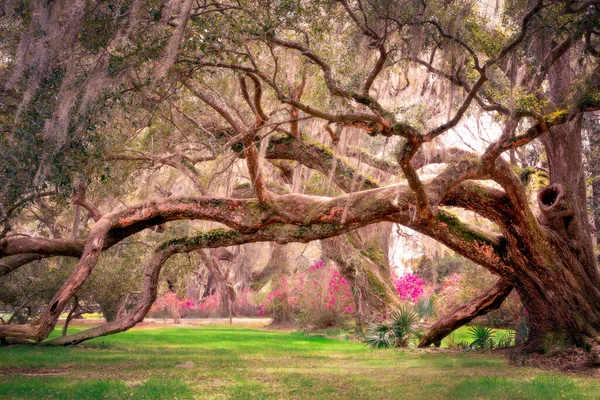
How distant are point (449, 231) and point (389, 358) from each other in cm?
254

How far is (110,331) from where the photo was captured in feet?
31.1

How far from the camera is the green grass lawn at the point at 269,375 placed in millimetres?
6430

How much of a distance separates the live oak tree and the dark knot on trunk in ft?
0.08

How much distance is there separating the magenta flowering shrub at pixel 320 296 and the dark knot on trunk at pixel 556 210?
312 inches

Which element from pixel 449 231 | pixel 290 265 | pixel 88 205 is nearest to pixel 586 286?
pixel 449 231

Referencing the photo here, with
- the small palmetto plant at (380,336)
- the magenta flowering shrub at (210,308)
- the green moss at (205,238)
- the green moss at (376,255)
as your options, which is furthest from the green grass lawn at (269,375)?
the magenta flowering shrub at (210,308)

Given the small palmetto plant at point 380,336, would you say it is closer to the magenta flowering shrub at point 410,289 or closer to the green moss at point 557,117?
the magenta flowering shrub at point 410,289

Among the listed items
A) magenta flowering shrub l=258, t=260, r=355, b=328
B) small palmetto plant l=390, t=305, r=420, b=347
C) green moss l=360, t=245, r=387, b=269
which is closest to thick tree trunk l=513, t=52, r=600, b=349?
small palmetto plant l=390, t=305, r=420, b=347

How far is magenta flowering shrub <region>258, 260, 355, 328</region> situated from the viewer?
17.6 meters

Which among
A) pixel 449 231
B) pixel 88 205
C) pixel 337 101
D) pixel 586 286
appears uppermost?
pixel 337 101

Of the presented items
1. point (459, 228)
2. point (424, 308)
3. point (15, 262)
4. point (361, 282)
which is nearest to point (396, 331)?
point (424, 308)

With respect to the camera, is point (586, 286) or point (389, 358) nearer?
point (586, 286)

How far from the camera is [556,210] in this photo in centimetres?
938

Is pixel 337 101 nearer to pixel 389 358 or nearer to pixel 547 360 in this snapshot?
pixel 389 358
